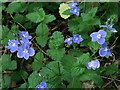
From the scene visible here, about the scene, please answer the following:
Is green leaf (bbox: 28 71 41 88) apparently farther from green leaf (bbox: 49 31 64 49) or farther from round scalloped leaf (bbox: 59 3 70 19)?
round scalloped leaf (bbox: 59 3 70 19)

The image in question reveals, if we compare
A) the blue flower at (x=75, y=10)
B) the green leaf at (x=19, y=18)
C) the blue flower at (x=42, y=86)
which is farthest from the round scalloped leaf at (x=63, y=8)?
the blue flower at (x=42, y=86)

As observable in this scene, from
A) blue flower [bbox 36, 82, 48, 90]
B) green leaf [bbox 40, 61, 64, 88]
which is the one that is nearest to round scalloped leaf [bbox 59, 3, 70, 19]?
green leaf [bbox 40, 61, 64, 88]

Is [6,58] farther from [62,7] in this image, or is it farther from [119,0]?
[119,0]

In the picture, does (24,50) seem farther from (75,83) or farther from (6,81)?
(75,83)

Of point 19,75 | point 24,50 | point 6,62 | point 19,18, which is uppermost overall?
point 19,18

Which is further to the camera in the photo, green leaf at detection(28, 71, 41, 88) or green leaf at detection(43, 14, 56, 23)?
green leaf at detection(43, 14, 56, 23)

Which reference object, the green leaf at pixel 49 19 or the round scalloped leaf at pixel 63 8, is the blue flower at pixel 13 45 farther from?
the round scalloped leaf at pixel 63 8

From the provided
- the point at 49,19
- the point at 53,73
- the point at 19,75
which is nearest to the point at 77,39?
the point at 49,19

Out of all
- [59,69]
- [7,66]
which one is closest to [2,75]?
[7,66]

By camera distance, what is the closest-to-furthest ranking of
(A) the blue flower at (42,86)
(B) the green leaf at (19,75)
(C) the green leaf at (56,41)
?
1. (A) the blue flower at (42,86)
2. (C) the green leaf at (56,41)
3. (B) the green leaf at (19,75)
